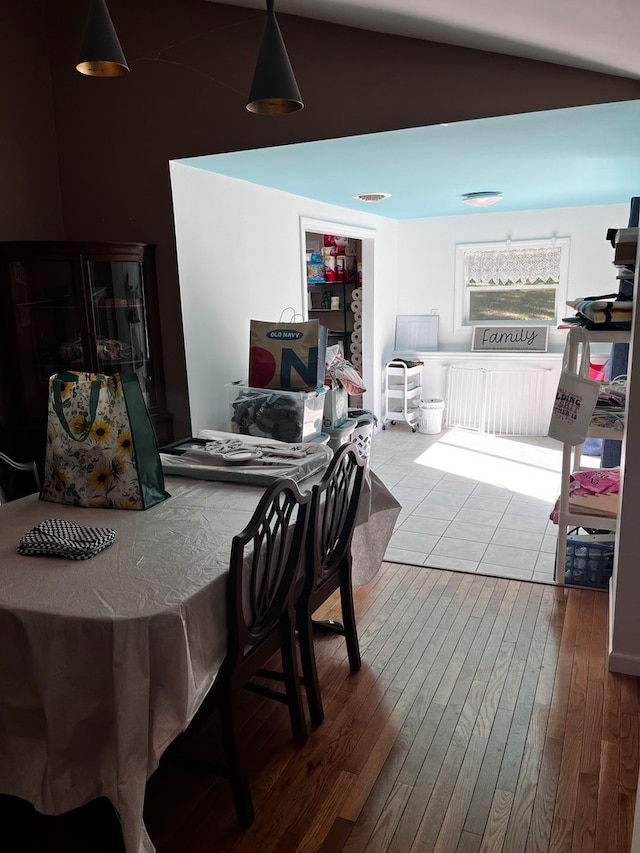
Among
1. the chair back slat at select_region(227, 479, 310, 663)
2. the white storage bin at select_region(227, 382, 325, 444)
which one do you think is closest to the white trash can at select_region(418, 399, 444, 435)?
the white storage bin at select_region(227, 382, 325, 444)

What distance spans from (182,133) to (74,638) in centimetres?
258

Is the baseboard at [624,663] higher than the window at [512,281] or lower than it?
lower

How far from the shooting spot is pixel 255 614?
5.86ft

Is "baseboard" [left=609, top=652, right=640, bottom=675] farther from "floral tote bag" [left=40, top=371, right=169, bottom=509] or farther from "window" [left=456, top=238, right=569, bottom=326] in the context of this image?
"window" [left=456, top=238, right=569, bottom=326]

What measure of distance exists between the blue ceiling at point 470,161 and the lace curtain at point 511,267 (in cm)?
118

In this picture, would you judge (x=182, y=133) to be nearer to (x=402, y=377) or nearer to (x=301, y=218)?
(x=301, y=218)

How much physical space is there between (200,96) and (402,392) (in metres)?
3.84

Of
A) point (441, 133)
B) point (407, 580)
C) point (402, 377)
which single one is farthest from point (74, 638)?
point (402, 377)

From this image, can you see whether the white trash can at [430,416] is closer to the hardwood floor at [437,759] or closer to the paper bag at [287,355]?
the paper bag at [287,355]

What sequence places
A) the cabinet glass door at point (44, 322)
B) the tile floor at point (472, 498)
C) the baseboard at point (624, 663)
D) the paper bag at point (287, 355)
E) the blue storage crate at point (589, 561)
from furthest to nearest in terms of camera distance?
the paper bag at point (287, 355)
the tile floor at point (472, 498)
the cabinet glass door at point (44, 322)
the blue storage crate at point (589, 561)
the baseboard at point (624, 663)

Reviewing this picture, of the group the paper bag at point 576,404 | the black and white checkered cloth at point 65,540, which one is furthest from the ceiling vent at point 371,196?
the black and white checkered cloth at point 65,540

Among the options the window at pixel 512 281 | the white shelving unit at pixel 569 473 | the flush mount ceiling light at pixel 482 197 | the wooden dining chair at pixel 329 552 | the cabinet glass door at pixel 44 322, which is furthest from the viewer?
the window at pixel 512 281

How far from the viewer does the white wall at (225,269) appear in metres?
3.45

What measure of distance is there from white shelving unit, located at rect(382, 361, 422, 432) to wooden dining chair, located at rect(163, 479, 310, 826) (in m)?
4.50
